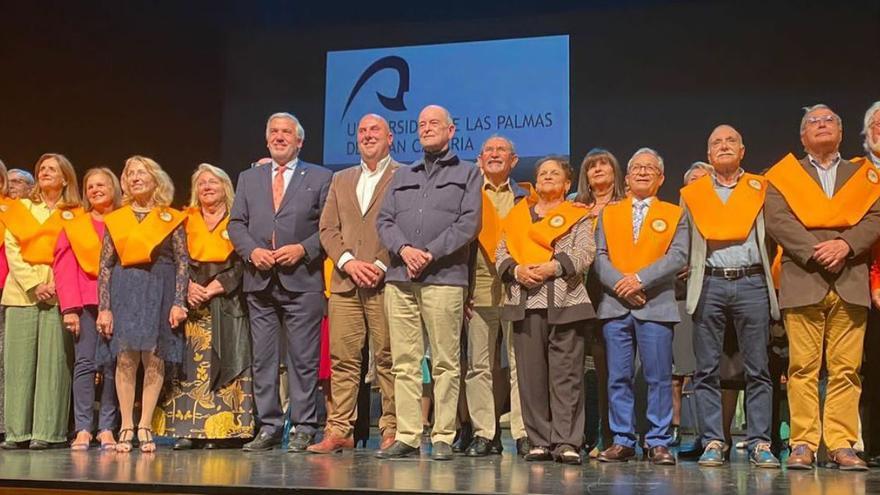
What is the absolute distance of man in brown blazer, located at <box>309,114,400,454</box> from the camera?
13.8 feet

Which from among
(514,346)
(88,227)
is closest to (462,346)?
(514,346)

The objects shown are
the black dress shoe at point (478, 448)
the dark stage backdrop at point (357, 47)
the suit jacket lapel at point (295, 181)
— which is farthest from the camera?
the dark stage backdrop at point (357, 47)

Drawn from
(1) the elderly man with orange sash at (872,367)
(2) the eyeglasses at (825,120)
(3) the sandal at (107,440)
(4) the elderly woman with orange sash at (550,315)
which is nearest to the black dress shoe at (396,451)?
(4) the elderly woman with orange sash at (550,315)

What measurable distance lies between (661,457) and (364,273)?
1449 mm

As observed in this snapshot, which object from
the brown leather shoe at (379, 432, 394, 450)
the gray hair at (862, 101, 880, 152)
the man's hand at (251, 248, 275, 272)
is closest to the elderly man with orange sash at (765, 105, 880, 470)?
the gray hair at (862, 101, 880, 152)

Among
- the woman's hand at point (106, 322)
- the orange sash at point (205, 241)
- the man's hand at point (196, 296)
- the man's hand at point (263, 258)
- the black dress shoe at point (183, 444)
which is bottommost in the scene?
the black dress shoe at point (183, 444)

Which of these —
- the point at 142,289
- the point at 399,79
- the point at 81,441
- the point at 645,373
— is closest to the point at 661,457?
the point at 645,373

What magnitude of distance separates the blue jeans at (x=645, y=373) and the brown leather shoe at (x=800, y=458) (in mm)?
473

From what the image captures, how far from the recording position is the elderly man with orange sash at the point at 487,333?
4145 mm

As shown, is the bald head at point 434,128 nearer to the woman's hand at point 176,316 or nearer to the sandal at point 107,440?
the woman's hand at point 176,316

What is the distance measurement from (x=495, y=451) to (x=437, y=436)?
1.46 feet

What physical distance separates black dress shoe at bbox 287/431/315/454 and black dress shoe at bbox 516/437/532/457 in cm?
93

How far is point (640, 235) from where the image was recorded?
13.1 ft

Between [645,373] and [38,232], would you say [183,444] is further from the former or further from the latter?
[645,373]
